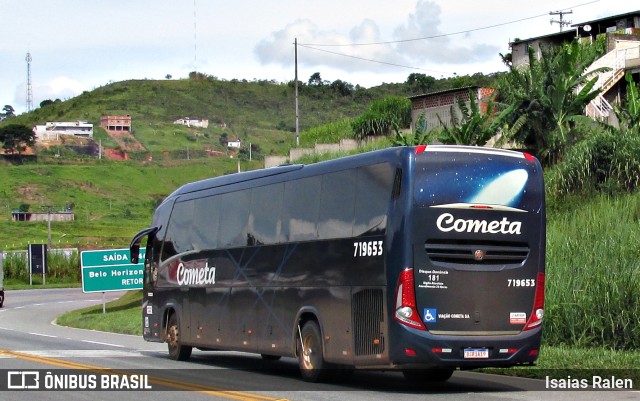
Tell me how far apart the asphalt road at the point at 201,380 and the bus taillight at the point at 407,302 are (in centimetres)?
104

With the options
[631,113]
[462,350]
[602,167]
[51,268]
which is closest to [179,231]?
[462,350]

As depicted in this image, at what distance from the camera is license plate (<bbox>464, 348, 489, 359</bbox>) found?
15.3 m

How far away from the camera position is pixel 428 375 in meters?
17.7

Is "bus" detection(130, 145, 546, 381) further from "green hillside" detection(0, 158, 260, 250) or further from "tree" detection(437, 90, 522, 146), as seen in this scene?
"green hillside" detection(0, 158, 260, 250)

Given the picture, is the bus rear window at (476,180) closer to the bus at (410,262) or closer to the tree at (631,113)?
the bus at (410,262)

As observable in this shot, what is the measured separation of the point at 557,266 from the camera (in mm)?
23312

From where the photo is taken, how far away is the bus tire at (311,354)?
56.4 ft

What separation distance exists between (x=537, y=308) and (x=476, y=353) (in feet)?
4.09

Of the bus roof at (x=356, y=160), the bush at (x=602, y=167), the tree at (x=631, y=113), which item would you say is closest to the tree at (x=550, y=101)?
the tree at (x=631, y=113)

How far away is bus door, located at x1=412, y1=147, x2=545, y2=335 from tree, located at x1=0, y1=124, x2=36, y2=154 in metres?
153

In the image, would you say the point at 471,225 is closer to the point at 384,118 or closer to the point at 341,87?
the point at 384,118

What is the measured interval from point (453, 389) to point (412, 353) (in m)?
1.63

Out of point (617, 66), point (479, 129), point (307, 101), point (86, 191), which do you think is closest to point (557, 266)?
point (479, 129)

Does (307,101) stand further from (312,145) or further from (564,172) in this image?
(564,172)
